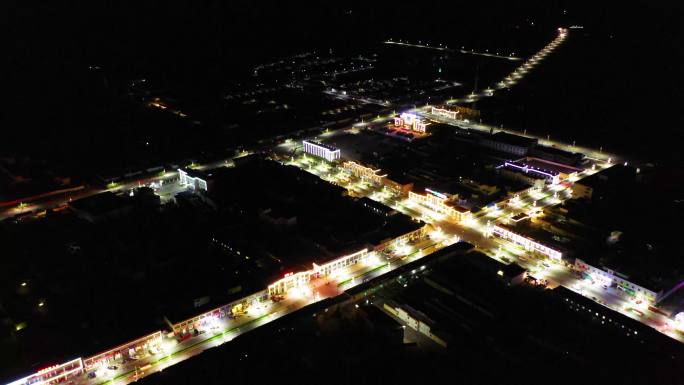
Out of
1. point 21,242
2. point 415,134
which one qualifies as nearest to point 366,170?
point 415,134

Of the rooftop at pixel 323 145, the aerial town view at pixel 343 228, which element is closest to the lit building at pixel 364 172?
the aerial town view at pixel 343 228

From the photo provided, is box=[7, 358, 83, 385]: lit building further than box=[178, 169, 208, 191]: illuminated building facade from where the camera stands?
No

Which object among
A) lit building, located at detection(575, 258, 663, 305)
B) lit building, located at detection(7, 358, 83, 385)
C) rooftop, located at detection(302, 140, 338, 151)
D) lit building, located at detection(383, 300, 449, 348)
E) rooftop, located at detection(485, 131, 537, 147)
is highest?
rooftop, located at detection(485, 131, 537, 147)

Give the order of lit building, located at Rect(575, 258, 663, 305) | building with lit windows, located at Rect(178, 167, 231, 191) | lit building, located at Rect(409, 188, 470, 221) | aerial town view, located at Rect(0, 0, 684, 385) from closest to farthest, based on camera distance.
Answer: aerial town view, located at Rect(0, 0, 684, 385)
lit building, located at Rect(575, 258, 663, 305)
lit building, located at Rect(409, 188, 470, 221)
building with lit windows, located at Rect(178, 167, 231, 191)

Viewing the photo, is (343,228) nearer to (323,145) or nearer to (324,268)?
(324,268)

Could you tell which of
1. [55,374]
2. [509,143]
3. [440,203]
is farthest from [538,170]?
[55,374]

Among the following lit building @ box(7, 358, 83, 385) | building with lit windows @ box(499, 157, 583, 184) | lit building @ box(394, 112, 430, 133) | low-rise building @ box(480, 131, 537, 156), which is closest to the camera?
lit building @ box(7, 358, 83, 385)

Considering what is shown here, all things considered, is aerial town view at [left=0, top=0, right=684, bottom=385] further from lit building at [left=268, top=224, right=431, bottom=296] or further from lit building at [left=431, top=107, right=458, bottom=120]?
lit building at [left=431, top=107, right=458, bottom=120]

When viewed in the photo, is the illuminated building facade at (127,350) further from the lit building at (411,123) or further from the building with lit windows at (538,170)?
the lit building at (411,123)

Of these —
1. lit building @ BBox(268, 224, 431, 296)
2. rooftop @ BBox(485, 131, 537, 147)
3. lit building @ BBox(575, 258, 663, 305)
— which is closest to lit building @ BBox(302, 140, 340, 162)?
rooftop @ BBox(485, 131, 537, 147)

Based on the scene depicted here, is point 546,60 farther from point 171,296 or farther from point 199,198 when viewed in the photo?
point 171,296
